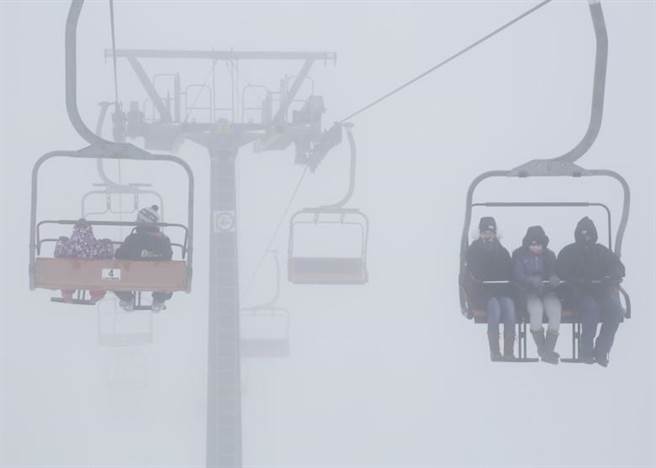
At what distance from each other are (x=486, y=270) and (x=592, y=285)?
0.78 m

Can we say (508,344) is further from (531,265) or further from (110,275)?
(110,275)

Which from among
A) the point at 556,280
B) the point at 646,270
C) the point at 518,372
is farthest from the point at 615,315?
the point at 518,372

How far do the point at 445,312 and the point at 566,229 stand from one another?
10.8 metres

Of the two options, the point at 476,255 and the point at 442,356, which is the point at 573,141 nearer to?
the point at 442,356

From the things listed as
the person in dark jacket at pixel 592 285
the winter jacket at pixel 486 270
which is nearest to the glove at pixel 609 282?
the person in dark jacket at pixel 592 285

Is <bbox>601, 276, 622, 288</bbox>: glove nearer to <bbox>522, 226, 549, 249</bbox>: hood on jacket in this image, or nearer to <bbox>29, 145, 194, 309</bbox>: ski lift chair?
<bbox>522, 226, 549, 249</bbox>: hood on jacket

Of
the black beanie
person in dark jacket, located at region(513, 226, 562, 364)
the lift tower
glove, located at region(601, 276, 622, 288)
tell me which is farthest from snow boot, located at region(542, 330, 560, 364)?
the lift tower

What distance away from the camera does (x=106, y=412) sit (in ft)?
327

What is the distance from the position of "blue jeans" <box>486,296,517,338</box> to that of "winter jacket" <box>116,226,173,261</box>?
8.40 feet

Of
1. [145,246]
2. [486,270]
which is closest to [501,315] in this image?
[486,270]

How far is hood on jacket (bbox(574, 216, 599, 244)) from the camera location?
10742 mm

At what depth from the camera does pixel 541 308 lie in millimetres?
10867

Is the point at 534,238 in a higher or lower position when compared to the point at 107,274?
higher

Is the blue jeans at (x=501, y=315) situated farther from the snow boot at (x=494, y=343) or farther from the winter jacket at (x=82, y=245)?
the winter jacket at (x=82, y=245)
